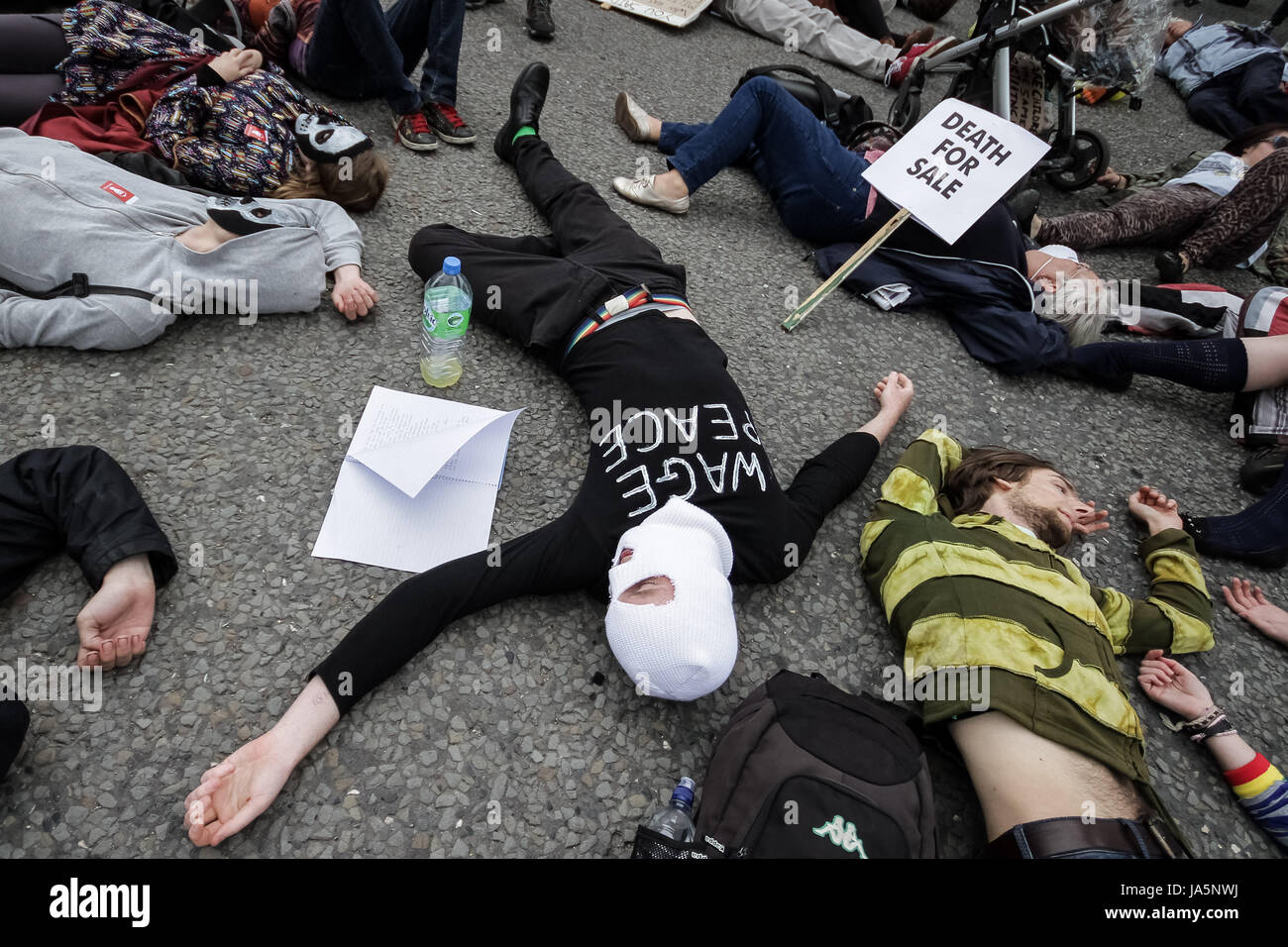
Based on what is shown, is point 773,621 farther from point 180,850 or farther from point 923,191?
point 923,191

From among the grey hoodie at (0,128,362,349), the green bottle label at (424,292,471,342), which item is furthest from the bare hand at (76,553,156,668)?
the green bottle label at (424,292,471,342)

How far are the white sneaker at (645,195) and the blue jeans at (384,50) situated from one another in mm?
923

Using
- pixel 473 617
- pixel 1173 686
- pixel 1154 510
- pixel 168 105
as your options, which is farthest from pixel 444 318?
pixel 1154 510

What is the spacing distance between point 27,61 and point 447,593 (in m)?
2.65

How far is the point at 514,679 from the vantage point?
173 centimetres

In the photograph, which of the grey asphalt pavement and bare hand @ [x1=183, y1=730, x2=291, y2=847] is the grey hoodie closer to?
the grey asphalt pavement

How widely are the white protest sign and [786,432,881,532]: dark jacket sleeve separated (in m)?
0.96

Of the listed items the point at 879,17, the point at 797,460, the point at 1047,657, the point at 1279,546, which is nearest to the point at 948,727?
the point at 1047,657

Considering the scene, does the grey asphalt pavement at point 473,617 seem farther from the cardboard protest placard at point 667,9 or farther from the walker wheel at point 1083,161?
the cardboard protest placard at point 667,9

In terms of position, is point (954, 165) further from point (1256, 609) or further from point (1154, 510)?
point (1256, 609)

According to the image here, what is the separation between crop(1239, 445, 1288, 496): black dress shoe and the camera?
9.37 ft

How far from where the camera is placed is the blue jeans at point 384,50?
2.98 metres

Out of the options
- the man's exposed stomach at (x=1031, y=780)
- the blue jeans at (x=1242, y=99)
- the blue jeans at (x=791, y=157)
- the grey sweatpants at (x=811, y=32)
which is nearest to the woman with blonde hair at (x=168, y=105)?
the blue jeans at (x=791, y=157)
